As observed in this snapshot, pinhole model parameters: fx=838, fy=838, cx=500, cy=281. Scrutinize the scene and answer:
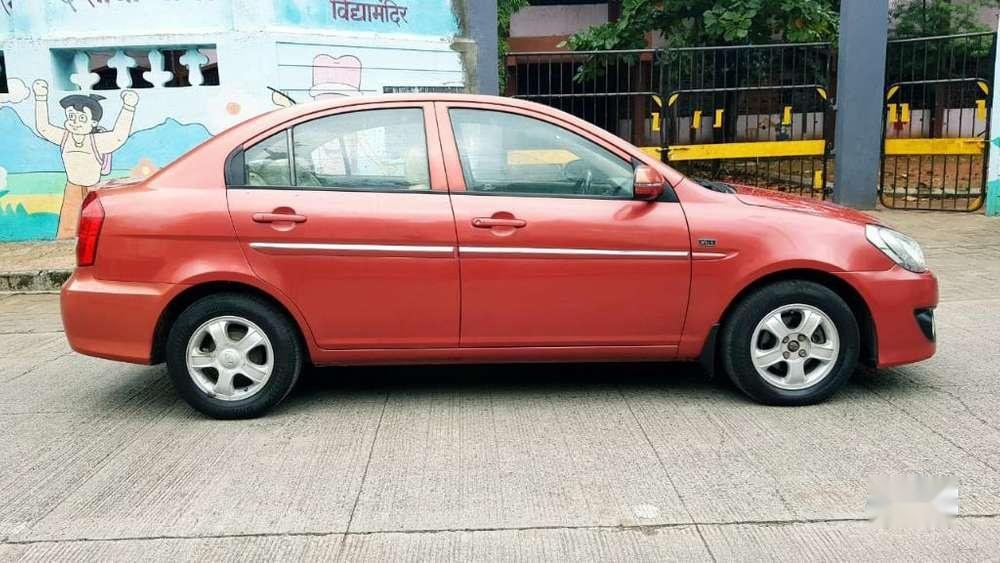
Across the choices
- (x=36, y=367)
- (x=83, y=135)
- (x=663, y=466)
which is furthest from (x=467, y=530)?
(x=83, y=135)

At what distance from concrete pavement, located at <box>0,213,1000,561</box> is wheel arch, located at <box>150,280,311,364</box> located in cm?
44

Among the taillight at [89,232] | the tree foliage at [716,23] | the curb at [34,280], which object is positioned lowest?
the curb at [34,280]

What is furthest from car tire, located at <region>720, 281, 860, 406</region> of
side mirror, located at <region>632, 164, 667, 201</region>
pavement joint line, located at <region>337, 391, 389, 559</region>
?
pavement joint line, located at <region>337, 391, 389, 559</region>

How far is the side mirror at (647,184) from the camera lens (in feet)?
13.9

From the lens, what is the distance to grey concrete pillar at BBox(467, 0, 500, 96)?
1048 centimetres

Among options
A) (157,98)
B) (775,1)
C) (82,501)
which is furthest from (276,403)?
(775,1)

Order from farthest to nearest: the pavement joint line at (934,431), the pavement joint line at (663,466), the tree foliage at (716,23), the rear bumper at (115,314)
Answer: the tree foliage at (716,23), the rear bumper at (115,314), the pavement joint line at (934,431), the pavement joint line at (663,466)

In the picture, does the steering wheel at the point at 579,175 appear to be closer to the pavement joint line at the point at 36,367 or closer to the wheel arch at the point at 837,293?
the wheel arch at the point at 837,293

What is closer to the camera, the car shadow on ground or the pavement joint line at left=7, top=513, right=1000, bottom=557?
the pavement joint line at left=7, top=513, right=1000, bottom=557

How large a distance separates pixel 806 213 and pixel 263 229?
2.81 metres

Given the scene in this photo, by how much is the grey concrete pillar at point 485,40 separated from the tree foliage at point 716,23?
5.04 metres

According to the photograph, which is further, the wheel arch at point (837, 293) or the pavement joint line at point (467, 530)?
the wheel arch at point (837, 293)

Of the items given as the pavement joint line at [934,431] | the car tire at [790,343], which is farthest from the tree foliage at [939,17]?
the car tire at [790,343]

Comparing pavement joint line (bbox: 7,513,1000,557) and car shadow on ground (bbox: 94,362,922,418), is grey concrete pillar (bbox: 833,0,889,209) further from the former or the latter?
pavement joint line (bbox: 7,513,1000,557)
